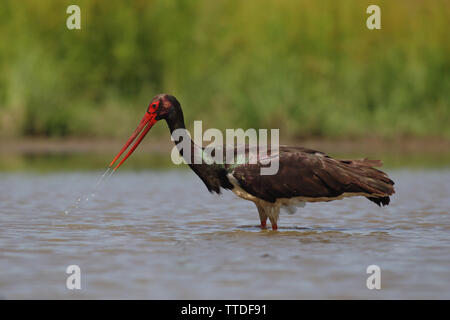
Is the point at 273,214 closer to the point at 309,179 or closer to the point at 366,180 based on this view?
the point at 309,179

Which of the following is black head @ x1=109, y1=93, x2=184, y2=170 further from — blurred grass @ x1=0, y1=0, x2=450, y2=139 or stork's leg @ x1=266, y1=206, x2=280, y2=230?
blurred grass @ x1=0, y1=0, x2=450, y2=139

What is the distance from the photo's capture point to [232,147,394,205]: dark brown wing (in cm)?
819

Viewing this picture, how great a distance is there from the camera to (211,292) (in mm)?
5602

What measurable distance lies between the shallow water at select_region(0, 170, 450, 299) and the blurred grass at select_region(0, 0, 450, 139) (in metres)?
5.33

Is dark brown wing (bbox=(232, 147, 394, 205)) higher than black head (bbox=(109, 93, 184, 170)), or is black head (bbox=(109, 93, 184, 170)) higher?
black head (bbox=(109, 93, 184, 170))

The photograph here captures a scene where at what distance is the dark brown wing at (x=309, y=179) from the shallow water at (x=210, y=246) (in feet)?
1.18

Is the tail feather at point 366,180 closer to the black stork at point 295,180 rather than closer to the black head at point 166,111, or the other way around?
the black stork at point 295,180

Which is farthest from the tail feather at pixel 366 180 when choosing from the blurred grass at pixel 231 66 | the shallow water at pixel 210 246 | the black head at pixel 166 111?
the blurred grass at pixel 231 66

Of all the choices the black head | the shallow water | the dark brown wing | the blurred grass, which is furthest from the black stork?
the blurred grass

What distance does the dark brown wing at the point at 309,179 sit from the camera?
819cm

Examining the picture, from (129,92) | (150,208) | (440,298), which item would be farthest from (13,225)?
(129,92)

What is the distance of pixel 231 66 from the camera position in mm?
18156

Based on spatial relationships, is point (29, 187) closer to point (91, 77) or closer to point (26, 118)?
point (26, 118)

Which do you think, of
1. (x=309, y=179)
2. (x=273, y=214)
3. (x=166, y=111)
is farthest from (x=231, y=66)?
(x=309, y=179)
